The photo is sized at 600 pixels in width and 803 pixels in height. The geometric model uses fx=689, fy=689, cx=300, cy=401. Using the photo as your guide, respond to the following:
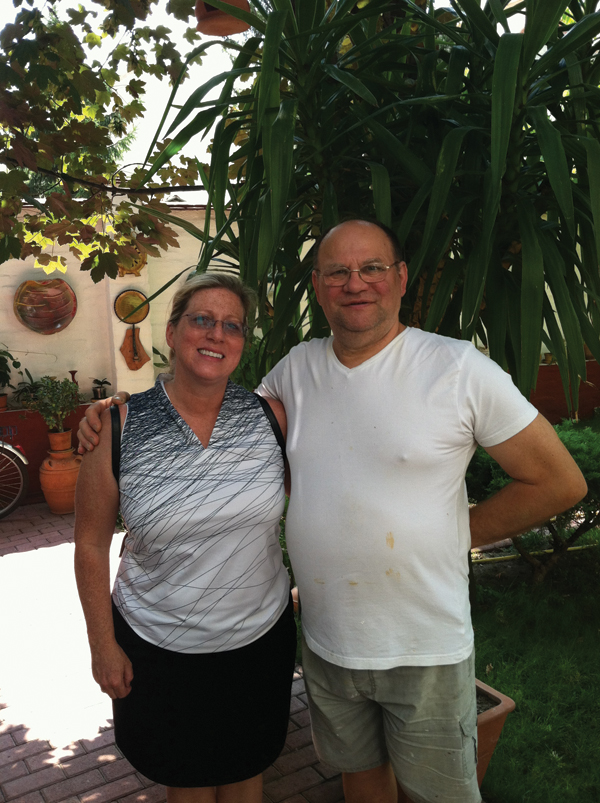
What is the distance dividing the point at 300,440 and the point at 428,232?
20.6 inches

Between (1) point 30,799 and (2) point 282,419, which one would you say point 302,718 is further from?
(2) point 282,419

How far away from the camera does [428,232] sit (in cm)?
145

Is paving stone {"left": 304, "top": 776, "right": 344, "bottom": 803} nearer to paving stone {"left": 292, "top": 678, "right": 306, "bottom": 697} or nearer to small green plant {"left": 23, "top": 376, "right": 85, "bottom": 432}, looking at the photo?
paving stone {"left": 292, "top": 678, "right": 306, "bottom": 697}

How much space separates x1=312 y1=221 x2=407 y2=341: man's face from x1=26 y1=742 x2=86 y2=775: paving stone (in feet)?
6.64

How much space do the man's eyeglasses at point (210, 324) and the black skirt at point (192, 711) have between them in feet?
2.28

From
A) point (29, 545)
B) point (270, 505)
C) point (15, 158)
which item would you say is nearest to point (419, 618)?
point (270, 505)

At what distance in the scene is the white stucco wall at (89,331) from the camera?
20.3ft

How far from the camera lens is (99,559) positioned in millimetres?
1536

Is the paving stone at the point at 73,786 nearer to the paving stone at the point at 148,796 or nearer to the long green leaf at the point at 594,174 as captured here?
the paving stone at the point at 148,796

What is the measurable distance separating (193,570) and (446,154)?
3.37 feet

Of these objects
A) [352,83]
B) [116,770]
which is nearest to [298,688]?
[116,770]

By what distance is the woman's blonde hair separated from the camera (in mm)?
1610

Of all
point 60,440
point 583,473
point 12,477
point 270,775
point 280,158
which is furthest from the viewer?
point 60,440

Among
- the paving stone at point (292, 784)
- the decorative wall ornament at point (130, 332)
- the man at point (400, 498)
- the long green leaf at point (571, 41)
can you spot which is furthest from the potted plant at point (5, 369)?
the long green leaf at point (571, 41)
